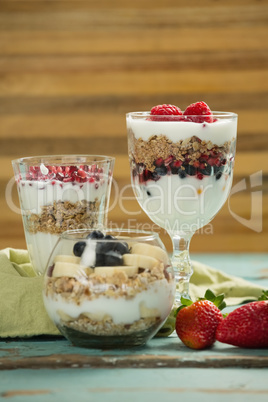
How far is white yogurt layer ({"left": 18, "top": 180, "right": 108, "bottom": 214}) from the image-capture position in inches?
44.2

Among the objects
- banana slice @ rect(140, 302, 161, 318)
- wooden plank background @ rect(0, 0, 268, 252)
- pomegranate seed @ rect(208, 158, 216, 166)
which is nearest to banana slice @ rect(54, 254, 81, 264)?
banana slice @ rect(140, 302, 161, 318)

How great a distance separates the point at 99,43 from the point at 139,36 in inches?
6.2

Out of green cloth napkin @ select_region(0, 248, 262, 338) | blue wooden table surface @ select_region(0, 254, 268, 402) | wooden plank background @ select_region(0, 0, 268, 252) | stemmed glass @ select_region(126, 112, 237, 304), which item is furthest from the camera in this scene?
wooden plank background @ select_region(0, 0, 268, 252)

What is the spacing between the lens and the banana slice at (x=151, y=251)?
906 millimetres

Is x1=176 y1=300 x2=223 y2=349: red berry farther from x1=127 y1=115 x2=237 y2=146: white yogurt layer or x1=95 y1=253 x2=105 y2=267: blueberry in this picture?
x1=127 y1=115 x2=237 y2=146: white yogurt layer

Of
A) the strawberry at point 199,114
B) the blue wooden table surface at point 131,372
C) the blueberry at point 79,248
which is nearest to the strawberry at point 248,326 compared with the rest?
the blue wooden table surface at point 131,372

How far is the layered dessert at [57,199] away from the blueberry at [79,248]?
225 millimetres

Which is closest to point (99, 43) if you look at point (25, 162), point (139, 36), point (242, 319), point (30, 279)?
point (139, 36)

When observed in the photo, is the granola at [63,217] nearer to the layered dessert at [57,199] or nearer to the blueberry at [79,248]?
the layered dessert at [57,199]

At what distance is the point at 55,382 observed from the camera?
31.7 inches

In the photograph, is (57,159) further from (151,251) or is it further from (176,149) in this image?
(151,251)

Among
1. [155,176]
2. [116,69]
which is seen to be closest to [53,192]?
[155,176]

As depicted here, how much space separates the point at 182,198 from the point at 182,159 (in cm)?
7

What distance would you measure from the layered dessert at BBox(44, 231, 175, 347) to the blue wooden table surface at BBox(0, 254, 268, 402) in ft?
0.11
